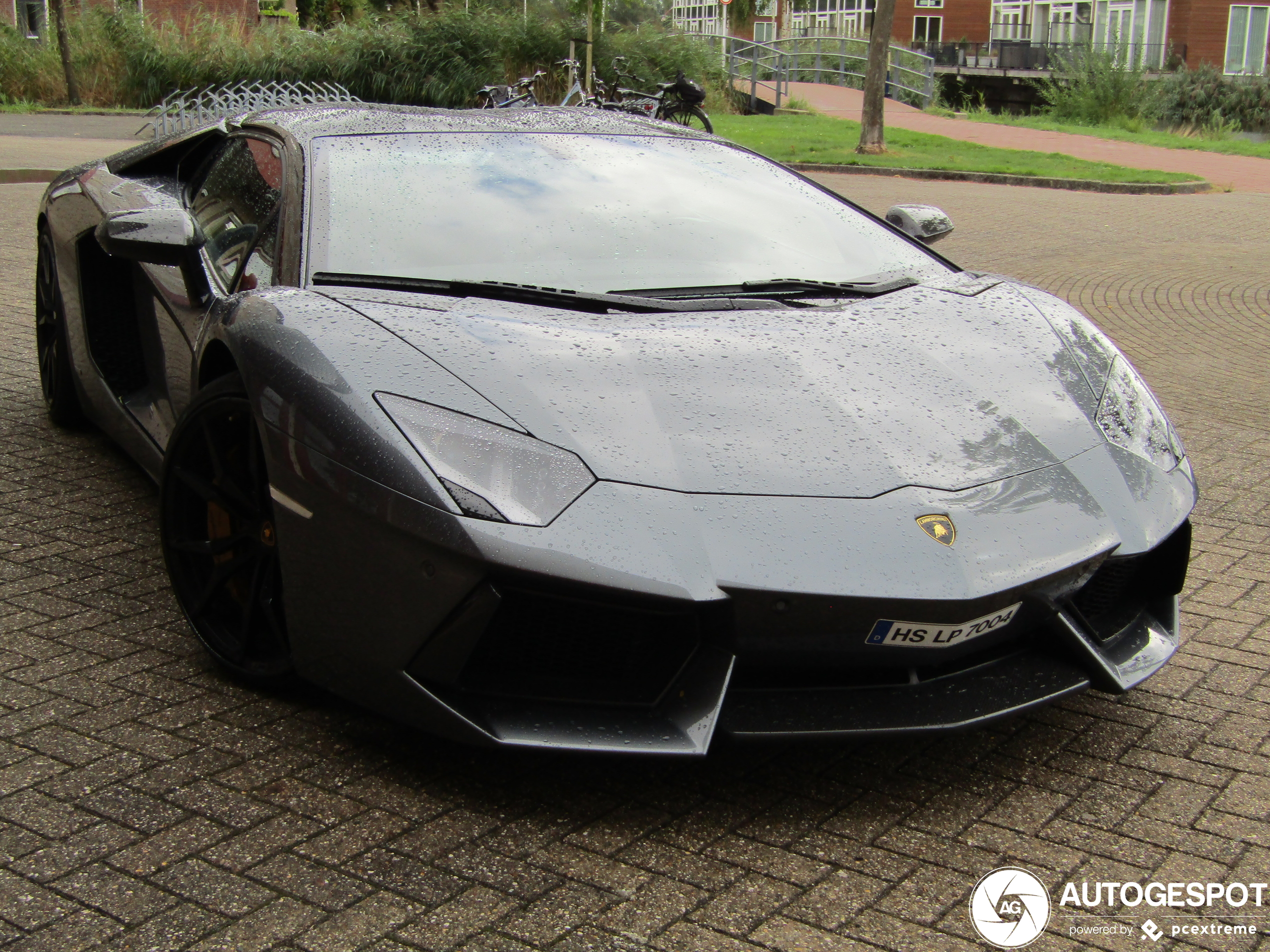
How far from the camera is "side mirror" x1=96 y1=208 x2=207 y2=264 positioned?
10.6ft

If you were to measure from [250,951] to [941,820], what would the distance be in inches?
49.2

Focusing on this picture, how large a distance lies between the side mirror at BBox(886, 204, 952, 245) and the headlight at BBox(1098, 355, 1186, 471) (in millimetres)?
→ 1023

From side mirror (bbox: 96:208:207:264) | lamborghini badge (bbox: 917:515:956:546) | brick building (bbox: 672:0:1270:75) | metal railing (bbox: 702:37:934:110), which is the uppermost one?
brick building (bbox: 672:0:1270:75)

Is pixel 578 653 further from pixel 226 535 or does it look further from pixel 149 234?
pixel 149 234

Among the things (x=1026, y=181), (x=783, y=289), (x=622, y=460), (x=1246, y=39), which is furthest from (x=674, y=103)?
(x=1246, y=39)

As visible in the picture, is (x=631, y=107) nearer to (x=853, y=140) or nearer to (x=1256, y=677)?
(x=853, y=140)

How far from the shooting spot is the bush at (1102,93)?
93.6 ft

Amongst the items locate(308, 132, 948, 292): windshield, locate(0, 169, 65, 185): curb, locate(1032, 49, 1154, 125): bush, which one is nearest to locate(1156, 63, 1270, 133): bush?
locate(1032, 49, 1154, 125): bush

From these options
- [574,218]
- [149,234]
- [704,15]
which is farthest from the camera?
[704,15]

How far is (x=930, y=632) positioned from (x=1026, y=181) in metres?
15.3

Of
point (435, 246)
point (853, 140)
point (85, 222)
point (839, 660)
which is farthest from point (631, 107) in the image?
point (839, 660)

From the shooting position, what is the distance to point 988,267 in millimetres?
9594

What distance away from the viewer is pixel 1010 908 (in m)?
2.18

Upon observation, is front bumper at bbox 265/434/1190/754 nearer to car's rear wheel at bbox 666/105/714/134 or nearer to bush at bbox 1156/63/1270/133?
car's rear wheel at bbox 666/105/714/134
